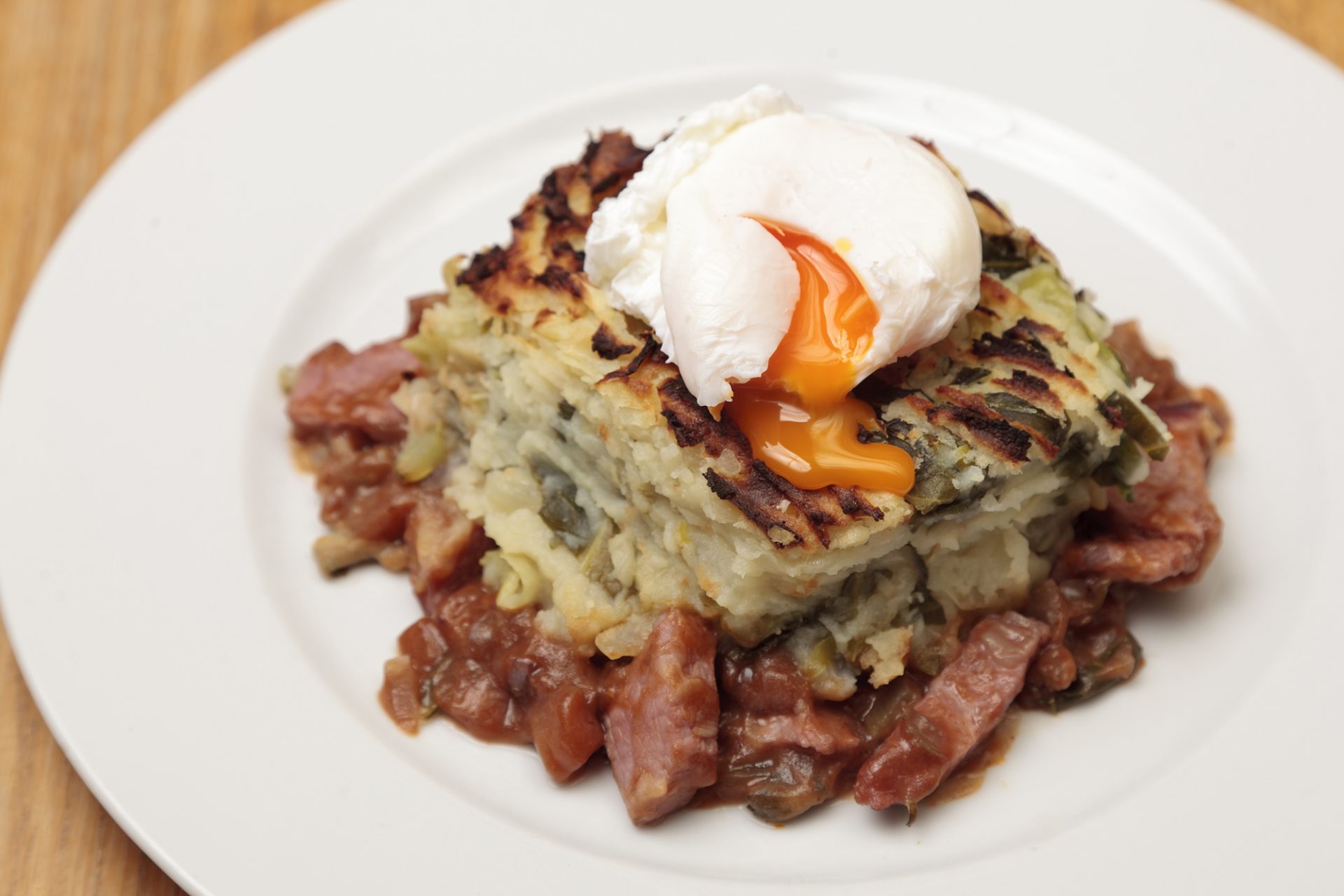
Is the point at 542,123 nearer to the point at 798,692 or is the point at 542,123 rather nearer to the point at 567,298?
the point at 567,298

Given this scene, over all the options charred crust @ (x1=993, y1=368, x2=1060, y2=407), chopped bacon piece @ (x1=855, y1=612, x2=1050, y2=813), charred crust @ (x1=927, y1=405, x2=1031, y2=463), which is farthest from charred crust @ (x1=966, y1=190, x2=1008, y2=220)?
chopped bacon piece @ (x1=855, y1=612, x2=1050, y2=813)

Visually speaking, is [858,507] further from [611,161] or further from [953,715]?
[611,161]

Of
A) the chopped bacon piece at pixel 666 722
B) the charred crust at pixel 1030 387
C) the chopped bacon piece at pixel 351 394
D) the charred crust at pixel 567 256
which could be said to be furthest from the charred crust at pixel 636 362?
the chopped bacon piece at pixel 351 394

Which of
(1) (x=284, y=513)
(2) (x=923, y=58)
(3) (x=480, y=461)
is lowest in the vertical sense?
(1) (x=284, y=513)

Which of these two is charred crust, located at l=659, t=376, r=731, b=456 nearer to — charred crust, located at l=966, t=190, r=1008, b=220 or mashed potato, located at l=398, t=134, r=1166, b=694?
mashed potato, located at l=398, t=134, r=1166, b=694

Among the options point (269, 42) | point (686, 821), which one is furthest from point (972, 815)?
point (269, 42)
